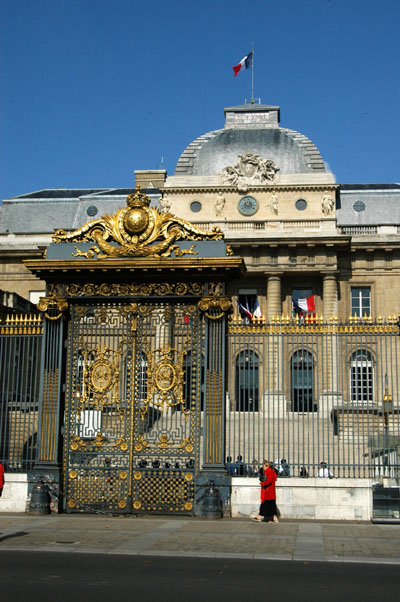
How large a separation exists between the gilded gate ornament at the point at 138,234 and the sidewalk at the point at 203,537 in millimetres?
5085

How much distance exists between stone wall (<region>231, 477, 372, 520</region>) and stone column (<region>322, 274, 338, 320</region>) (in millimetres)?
26407

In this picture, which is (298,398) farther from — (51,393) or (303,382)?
(51,393)

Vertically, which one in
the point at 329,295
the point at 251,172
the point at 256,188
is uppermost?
the point at 251,172

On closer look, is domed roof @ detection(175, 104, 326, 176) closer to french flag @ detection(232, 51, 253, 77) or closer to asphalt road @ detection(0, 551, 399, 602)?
french flag @ detection(232, 51, 253, 77)

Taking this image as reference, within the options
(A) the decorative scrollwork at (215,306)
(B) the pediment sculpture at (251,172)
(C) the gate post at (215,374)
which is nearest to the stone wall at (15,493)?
(C) the gate post at (215,374)

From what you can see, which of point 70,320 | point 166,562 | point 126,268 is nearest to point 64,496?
point 70,320

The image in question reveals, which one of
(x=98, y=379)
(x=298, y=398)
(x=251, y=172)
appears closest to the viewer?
(x=98, y=379)

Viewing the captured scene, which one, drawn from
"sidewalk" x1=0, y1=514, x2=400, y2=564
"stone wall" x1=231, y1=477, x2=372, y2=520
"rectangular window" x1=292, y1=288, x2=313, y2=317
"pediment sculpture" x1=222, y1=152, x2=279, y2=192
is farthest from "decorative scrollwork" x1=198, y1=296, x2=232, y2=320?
"pediment sculpture" x1=222, y1=152, x2=279, y2=192

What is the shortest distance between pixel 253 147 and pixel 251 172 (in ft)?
6.94

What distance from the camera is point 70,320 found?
16078mm

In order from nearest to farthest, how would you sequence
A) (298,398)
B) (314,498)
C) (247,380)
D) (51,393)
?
(314,498), (51,393), (298,398), (247,380)

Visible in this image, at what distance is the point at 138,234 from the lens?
1594cm

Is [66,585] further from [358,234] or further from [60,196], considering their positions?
[60,196]

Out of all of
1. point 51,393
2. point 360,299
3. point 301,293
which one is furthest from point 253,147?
point 51,393
